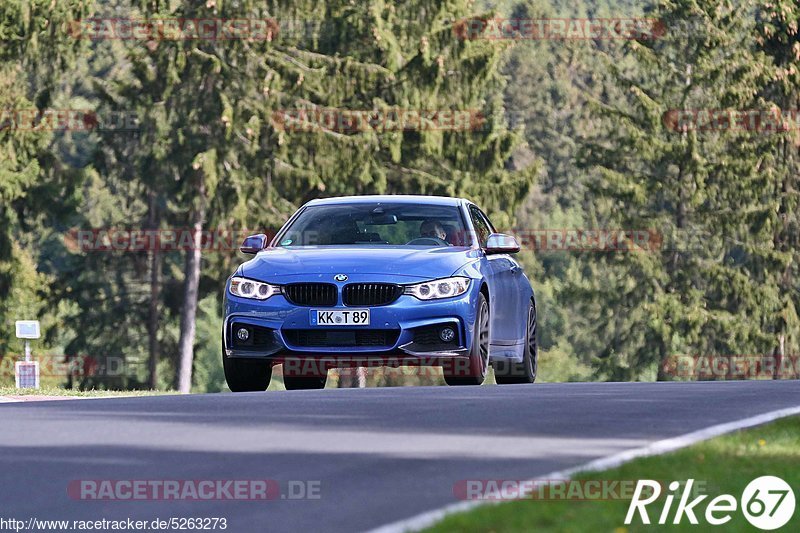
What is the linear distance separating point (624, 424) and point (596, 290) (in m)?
46.3

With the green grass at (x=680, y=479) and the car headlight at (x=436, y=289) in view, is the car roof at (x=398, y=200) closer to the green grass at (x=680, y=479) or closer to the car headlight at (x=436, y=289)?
the car headlight at (x=436, y=289)

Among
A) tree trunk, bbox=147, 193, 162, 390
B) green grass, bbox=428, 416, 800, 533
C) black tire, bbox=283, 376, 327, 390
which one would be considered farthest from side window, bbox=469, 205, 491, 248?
tree trunk, bbox=147, 193, 162, 390

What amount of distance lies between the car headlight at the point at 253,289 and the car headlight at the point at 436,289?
1145 mm

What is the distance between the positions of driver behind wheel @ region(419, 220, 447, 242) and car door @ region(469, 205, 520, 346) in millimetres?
428

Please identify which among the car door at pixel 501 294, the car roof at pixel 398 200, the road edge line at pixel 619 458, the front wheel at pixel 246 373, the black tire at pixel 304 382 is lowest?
the black tire at pixel 304 382

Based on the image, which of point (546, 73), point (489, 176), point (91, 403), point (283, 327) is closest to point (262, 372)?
point (283, 327)

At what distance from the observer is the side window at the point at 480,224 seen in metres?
17.3

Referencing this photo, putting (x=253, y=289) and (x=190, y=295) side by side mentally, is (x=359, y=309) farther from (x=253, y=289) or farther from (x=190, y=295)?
(x=190, y=295)

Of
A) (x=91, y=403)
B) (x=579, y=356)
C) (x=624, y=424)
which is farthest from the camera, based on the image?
(x=579, y=356)

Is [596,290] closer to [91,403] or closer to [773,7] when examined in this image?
[773,7]

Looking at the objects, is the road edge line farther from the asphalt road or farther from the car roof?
the car roof

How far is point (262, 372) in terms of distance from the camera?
16172mm

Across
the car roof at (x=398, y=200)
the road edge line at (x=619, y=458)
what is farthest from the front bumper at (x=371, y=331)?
the road edge line at (x=619, y=458)

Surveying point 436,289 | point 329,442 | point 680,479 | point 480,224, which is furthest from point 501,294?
point 680,479
